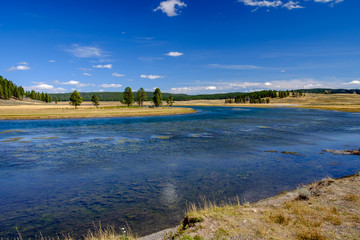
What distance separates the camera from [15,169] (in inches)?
779

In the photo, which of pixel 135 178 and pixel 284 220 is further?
pixel 135 178

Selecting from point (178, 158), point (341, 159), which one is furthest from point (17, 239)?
point (341, 159)

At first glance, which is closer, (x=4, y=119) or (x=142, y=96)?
(x=4, y=119)

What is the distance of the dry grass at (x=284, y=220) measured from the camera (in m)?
7.92

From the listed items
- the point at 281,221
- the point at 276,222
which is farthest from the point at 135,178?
the point at 281,221

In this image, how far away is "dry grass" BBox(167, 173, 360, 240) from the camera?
26.0 ft

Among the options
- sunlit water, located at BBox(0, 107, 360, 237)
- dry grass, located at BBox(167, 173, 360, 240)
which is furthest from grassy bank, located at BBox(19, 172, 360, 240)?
sunlit water, located at BBox(0, 107, 360, 237)

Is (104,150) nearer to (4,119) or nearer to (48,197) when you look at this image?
(48,197)

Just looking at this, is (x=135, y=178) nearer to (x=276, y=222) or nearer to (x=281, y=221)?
(x=276, y=222)

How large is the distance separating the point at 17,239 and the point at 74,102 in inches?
4462

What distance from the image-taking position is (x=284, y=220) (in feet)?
29.2

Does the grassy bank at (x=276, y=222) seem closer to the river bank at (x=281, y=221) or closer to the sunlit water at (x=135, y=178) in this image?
the river bank at (x=281, y=221)

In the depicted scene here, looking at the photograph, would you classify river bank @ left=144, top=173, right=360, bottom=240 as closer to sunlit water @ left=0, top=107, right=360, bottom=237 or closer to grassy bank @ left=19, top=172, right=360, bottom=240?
grassy bank @ left=19, top=172, right=360, bottom=240

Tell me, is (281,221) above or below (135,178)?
above
